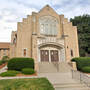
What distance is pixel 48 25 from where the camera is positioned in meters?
21.7

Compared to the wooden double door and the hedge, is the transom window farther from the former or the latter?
the hedge

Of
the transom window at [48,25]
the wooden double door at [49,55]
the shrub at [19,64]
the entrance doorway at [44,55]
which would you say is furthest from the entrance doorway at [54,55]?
the shrub at [19,64]

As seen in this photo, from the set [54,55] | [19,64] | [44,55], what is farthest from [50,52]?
[19,64]

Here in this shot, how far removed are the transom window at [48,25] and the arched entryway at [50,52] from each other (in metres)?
3.18

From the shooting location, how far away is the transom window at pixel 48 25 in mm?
21330

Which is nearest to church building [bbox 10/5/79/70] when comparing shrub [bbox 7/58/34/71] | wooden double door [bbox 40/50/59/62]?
wooden double door [bbox 40/50/59/62]

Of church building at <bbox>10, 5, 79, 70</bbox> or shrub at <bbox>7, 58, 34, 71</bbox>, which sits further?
church building at <bbox>10, 5, 79, 70</bbox>

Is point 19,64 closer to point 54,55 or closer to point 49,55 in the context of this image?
point 49,55

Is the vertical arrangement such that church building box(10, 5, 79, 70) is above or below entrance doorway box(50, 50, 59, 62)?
above

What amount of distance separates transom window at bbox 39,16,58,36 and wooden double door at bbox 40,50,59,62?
14.1 feet

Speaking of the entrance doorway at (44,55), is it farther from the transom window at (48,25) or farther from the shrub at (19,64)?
the shrub at (19,64)

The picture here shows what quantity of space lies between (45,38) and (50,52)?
12.2ft

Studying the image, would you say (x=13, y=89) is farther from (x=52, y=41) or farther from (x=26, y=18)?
(x=26, y=18)

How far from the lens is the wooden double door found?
66.2 feet
